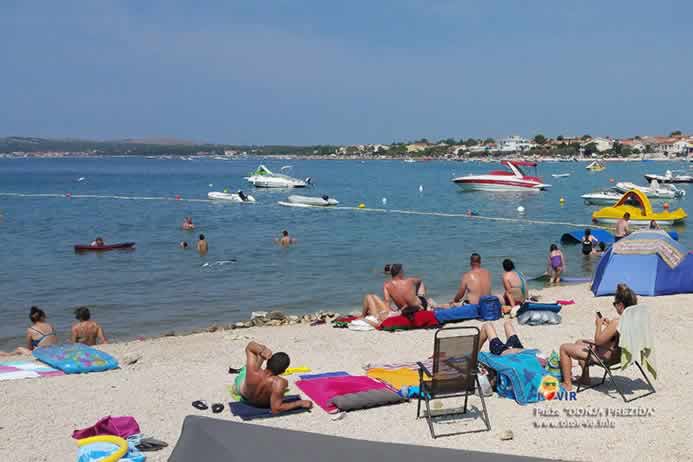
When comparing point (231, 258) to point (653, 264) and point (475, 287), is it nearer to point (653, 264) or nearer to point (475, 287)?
point (475, 287)

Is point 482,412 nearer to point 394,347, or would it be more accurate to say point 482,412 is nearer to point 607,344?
point 607,344

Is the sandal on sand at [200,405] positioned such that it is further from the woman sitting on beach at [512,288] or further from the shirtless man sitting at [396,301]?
the woman sitting on beach at [512,288]

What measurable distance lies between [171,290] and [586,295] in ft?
33.3

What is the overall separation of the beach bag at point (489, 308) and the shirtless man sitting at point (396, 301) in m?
0.98

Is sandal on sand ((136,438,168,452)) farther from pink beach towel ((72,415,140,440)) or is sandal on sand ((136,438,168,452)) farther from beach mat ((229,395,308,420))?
beach mat ((229,395,308,420))

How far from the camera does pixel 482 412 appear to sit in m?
6.98

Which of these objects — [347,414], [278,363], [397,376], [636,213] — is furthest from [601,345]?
[636,213]

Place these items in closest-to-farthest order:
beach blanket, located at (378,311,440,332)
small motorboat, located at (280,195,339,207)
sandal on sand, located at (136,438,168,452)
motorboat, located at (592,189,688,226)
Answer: sandal on sand, located at (136,438,168,452) → beach blanket, located at (378,311,440,332) → motorboat, located at (592,189,688,226) → small motorboat, located at (280,195,339,207)

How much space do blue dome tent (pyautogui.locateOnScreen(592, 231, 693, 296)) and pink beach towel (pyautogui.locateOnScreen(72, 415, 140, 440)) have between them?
32.3 feet

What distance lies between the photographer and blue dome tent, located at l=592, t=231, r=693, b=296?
42.2 ft

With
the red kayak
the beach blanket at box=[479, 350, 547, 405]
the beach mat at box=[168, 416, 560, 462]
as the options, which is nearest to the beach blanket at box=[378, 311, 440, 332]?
the beach blanket at box=[479, 350, 547, 405]

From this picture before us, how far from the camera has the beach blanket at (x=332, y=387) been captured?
734 cm

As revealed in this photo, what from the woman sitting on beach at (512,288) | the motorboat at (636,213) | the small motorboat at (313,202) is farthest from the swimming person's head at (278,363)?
the small motorboat at (313,202)

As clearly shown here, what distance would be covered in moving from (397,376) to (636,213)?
22.1 m
